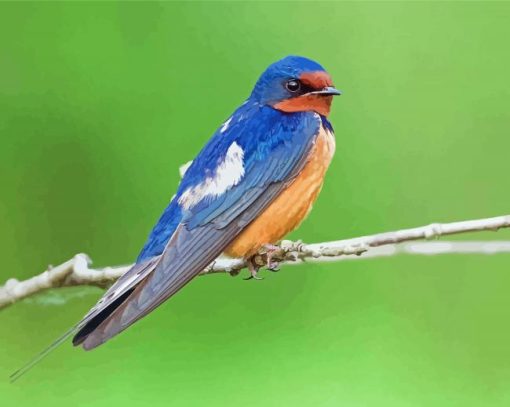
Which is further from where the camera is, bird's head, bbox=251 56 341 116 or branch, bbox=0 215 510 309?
bird's head, bbox=251 56 341 116

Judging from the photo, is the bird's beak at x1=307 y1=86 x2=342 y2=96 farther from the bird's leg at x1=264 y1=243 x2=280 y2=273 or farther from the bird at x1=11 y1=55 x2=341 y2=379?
the bird's leg at x1=264 y1=243 x2=280 y2=273

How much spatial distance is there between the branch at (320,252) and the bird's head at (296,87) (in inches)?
6.9

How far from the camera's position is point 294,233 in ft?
2.97

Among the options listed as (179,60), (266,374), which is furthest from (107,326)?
(179,60)

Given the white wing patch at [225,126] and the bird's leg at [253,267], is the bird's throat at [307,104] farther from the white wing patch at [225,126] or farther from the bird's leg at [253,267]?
the bird's leg at [253,267]

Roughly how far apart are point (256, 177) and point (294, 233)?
76 mm

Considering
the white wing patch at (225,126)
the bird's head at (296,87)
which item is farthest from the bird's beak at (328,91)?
the white wing patch at (225,126)

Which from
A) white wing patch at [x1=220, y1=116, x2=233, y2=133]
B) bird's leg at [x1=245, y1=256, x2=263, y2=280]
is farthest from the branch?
white wing patch at [x1=220, y1=116, x2=233, y2=133]

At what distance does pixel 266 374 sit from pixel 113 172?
32 centimetres

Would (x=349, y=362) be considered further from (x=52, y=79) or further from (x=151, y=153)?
(x=52, y=79)

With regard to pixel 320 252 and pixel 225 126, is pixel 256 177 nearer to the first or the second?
pixel 225 126

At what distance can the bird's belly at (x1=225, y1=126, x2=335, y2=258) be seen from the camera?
0.87m

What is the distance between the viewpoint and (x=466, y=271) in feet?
3.19

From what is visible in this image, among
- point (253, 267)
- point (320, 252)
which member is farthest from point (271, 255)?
point (320, 252)
